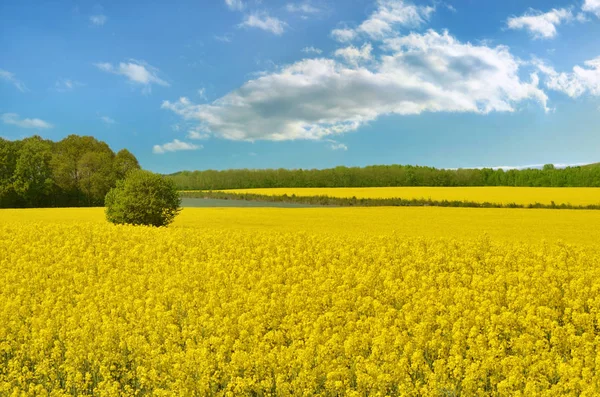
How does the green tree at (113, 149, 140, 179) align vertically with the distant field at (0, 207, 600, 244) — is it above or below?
above

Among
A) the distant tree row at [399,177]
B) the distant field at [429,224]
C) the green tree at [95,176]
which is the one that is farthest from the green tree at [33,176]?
the distant field at [429,224]

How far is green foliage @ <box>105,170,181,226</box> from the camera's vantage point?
26.9 metres

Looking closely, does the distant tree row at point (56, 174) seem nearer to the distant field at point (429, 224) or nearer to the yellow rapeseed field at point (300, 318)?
the distant field at point (429, 224)

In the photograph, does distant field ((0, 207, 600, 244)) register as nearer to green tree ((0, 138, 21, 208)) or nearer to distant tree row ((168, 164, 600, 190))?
green tree ((0, 138, 21, 208))

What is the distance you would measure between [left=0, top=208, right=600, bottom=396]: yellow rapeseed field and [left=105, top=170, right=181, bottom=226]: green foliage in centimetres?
984

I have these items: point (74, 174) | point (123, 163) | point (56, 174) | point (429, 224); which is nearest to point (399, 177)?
point (123, 163)

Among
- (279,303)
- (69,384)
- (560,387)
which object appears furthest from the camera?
(279,303)

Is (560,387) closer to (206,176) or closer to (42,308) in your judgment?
(42,308)

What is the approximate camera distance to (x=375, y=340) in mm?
7789

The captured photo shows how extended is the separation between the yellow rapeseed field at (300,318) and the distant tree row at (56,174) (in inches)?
1973

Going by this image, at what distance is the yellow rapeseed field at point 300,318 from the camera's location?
7.33m

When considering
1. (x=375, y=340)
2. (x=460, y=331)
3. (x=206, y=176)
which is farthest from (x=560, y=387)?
(x=206, y=176)

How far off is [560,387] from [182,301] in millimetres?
7056

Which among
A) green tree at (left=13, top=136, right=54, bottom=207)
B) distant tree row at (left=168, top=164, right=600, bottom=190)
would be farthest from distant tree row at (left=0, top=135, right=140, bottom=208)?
distant tree row at (left=168, top=164, right=600, bottom=190)
